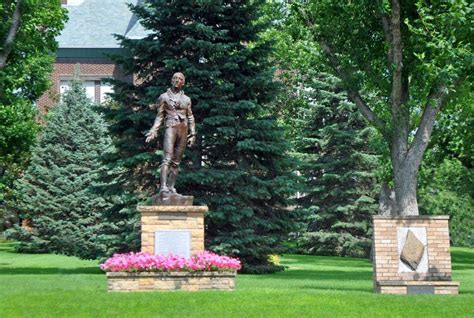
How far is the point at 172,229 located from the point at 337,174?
2246 cm

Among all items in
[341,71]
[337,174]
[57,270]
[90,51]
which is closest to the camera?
[341,71]

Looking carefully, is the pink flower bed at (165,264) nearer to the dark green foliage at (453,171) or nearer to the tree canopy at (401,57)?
the tree canopy at (401,57)

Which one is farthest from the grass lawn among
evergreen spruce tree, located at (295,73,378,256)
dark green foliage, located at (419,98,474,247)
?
evergreen spruce tree, located at (295,73,378,256)

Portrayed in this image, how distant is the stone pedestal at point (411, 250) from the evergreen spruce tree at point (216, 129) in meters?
7.76

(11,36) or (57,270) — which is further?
(57,270)

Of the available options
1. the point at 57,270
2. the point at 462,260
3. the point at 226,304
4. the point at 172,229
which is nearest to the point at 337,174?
the point at 462,260

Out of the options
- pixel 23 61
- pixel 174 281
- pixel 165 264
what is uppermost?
pixel 23 61

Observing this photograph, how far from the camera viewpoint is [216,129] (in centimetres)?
2473

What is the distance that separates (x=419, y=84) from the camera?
2134 centimetres

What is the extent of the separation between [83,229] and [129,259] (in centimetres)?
2270

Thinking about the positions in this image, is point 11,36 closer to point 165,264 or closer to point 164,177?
point 164,177

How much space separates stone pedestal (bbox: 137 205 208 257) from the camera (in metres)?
17.4

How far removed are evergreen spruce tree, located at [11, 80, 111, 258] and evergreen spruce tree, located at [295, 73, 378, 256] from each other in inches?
394

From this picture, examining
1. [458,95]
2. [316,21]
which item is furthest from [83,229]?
[458,95]
